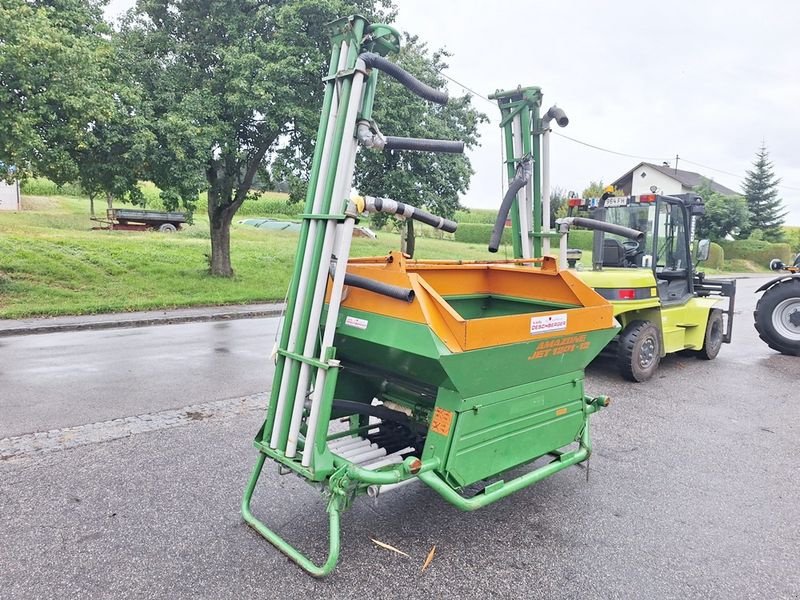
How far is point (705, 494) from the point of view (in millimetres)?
3949

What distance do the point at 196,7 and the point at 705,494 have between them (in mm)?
13959

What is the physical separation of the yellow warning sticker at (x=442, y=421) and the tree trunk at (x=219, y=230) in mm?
12503

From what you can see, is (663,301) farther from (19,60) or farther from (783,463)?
(19,60)

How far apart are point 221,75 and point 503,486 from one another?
11996 millimetres

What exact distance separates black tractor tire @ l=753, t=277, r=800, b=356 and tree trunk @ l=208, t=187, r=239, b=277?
11.5 metres

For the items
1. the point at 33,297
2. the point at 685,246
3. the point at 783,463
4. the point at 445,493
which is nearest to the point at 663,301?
the point at 685,246

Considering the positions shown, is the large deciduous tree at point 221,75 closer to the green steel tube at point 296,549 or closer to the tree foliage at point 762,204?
the green steel tube at point 296,549

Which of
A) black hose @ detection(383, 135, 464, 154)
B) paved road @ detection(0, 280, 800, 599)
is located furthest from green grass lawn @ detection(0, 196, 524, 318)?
black hose @ detection(383, 135, 464, 154)

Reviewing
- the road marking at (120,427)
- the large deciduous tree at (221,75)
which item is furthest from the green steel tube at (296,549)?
the large deciduous tree at (221,75)

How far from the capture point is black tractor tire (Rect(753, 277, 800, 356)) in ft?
29.4

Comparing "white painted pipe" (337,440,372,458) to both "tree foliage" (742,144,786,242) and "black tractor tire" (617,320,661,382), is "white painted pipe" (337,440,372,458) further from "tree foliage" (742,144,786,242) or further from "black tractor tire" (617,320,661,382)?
"tree foliage" (742,144,786,242)

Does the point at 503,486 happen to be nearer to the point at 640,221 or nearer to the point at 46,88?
the point at 640,221

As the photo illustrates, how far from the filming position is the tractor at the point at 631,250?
4.43 m

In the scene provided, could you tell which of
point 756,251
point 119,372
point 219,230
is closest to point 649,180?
point 756,251
